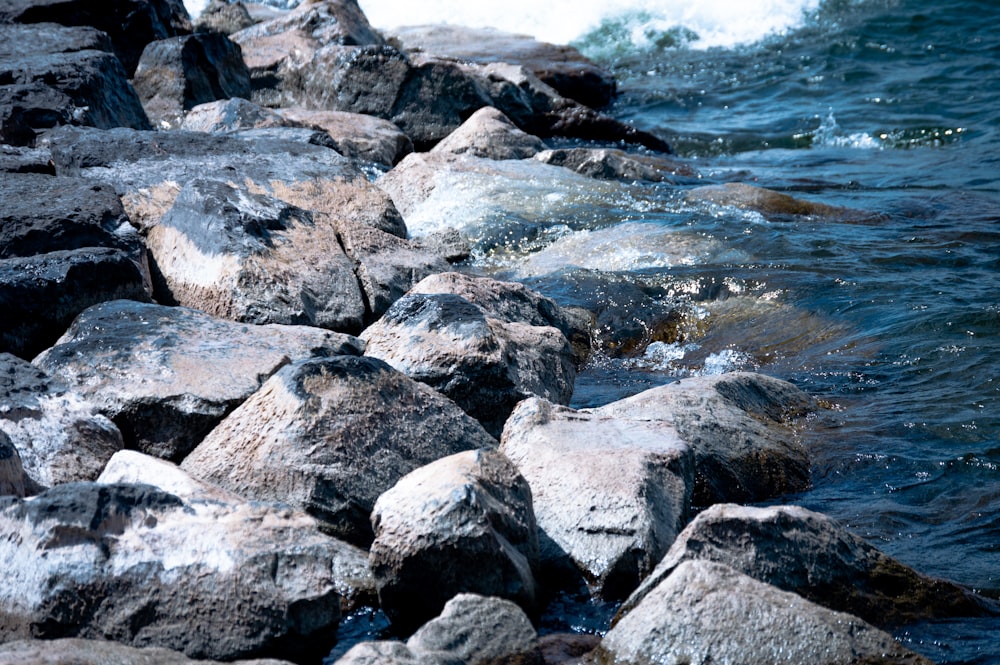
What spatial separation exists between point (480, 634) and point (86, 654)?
1099 millimetres

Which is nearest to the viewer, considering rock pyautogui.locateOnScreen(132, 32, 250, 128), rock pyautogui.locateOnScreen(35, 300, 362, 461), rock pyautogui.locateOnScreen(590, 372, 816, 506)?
rock pyautogui.locateOnScreen(35, 300, 362, 461)

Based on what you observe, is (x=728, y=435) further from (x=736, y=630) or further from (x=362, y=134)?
(x=362, y=134)

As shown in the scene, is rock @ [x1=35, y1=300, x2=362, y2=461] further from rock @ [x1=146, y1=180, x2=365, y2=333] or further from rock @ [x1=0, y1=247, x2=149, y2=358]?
rock @ [x1=146, y1=180, x2=365, y2=333]

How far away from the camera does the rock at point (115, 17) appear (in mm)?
10133

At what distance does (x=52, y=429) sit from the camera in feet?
13.4

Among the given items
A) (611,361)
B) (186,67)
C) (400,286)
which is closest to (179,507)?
(400,286)

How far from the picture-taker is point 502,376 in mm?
4836

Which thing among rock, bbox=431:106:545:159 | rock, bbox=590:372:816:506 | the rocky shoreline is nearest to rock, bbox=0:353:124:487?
the rocky shoreline

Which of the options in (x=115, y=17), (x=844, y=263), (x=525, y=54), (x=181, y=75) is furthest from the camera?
(x=525, y=54)

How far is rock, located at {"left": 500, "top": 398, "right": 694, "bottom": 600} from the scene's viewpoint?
3.86m

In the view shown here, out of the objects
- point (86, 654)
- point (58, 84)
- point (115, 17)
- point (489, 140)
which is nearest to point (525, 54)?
point (489, 140)

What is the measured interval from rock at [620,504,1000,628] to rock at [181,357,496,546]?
104 centimetres

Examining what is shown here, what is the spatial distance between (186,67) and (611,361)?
5.49 m

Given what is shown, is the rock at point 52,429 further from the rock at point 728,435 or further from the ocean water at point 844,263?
the rock at point 728,435
